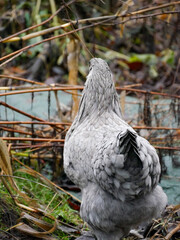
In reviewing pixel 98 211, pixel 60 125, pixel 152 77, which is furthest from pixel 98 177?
pixel 152 77

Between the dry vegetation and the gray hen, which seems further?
the dry vegetation

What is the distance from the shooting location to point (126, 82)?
19.9 feet

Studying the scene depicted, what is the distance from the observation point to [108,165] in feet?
6.38

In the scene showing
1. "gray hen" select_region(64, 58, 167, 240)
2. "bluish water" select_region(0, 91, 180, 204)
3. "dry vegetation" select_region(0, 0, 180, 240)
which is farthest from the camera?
"bluish water" select_region(0, 91, 180, 204)

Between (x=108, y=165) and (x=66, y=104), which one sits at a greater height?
(x=66, y=104)

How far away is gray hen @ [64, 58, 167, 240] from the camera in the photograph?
1.92 meters

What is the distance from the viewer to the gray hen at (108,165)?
192cm

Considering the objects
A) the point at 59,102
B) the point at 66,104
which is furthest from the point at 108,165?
the point at 66,104

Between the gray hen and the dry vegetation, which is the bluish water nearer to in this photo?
the dry vegetation

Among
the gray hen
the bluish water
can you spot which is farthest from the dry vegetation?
the gray hen

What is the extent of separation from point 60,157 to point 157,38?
4657 millimetres

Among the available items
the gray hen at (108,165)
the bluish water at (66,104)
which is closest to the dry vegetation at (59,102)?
the bluish water at (66,104)

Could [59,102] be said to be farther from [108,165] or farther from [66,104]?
[108,165]

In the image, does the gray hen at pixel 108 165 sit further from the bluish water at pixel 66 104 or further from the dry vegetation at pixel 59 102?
the bluish water at pixel 66 104
